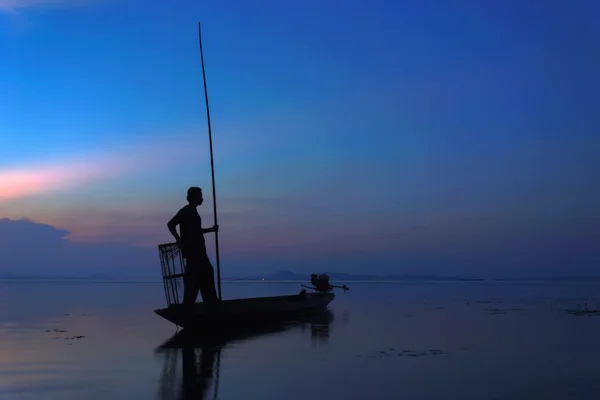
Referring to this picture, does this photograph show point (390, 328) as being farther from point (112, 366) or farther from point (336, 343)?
point (112, 366)

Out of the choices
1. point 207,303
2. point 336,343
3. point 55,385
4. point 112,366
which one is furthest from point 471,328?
point 55,385

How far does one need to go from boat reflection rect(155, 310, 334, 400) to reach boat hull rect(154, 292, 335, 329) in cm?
29

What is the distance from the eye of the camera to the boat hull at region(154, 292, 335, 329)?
14906 mm

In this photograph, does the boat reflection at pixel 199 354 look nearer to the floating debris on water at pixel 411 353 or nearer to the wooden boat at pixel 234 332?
the wooden boat at pixel 234 332

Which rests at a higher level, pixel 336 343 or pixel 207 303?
pixel 207 303

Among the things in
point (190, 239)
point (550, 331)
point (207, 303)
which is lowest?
point (550, 331)

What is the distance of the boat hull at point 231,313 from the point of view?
48.9 feet

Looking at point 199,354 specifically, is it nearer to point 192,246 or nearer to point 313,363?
point 313,363

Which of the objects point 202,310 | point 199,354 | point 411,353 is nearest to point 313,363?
point 199,354

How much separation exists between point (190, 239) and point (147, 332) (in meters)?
3.30

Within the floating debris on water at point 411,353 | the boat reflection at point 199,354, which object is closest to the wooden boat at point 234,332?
the boat reflection at point 199,354

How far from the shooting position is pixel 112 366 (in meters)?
10.4

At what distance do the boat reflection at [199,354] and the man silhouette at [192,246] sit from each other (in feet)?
4.24

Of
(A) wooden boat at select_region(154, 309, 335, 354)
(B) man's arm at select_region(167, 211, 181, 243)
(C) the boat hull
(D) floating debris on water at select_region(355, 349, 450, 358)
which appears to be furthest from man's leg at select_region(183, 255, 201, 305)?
(D) floating debris on water at select_region(355, 349, 450, 358)
